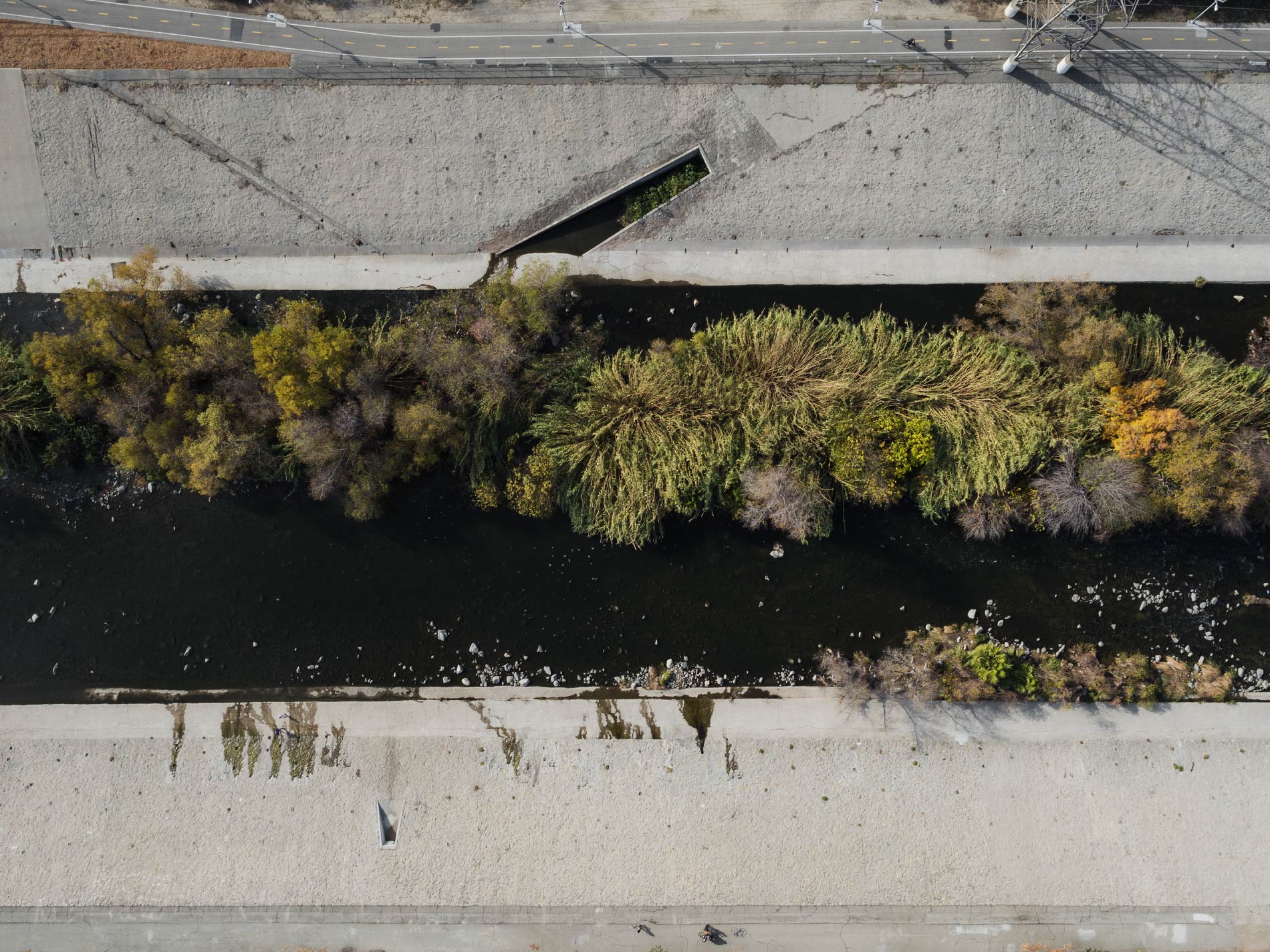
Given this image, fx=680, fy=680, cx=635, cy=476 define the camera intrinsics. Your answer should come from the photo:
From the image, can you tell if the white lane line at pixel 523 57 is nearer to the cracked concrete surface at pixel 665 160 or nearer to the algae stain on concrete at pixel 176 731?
the cracked concrete surface at pixel 665 160

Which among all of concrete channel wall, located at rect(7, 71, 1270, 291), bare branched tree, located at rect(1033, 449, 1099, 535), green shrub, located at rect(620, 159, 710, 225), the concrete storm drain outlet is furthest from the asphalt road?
the concrete storm drain outlet

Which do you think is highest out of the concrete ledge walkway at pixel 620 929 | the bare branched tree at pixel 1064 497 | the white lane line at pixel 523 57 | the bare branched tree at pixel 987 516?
the white lane line at pixel 523 57

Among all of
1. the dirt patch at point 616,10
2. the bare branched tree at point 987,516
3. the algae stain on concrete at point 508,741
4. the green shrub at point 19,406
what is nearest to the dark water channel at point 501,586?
the bare branched tree at point 987,516

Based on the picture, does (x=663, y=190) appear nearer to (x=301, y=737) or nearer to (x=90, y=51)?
(x=90, y=51)

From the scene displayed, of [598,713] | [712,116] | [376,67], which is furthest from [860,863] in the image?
[376,67]

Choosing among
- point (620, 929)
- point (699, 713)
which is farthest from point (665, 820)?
point (620, 929)

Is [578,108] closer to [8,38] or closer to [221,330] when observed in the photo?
[221,330]
